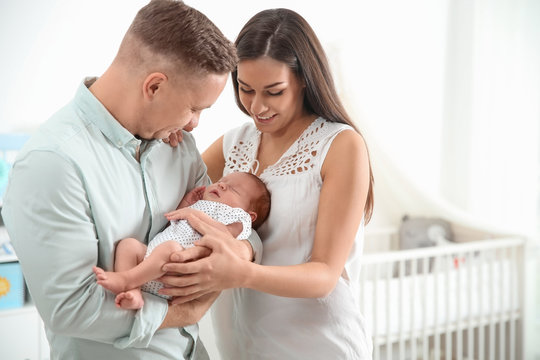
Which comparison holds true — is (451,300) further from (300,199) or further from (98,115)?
(98,115)

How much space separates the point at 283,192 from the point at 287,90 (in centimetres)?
27

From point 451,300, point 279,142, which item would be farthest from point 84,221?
point 451,300

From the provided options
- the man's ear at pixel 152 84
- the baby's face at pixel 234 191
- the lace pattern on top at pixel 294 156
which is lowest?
the baby's face at pixel 234 191

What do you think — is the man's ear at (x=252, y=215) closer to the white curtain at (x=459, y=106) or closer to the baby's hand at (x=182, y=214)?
the baby's hand at (x=182, y=214)

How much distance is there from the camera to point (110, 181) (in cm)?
106

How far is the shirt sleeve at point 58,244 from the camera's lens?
0.94 metres

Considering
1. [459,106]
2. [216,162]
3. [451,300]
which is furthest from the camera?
[459,106]

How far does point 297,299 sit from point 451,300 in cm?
206

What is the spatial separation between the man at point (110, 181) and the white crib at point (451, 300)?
1.80 m

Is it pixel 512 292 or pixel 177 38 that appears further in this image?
pixel 512 292

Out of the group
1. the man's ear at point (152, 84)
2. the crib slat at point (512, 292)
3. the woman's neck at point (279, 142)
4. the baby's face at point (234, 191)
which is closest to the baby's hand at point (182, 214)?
the baby's face at point (234, 191)

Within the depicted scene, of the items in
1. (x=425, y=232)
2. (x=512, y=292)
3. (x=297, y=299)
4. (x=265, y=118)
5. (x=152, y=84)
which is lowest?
(x=512, y=292)

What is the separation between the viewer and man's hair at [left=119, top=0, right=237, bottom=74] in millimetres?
1022

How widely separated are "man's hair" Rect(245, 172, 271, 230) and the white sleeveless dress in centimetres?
1
